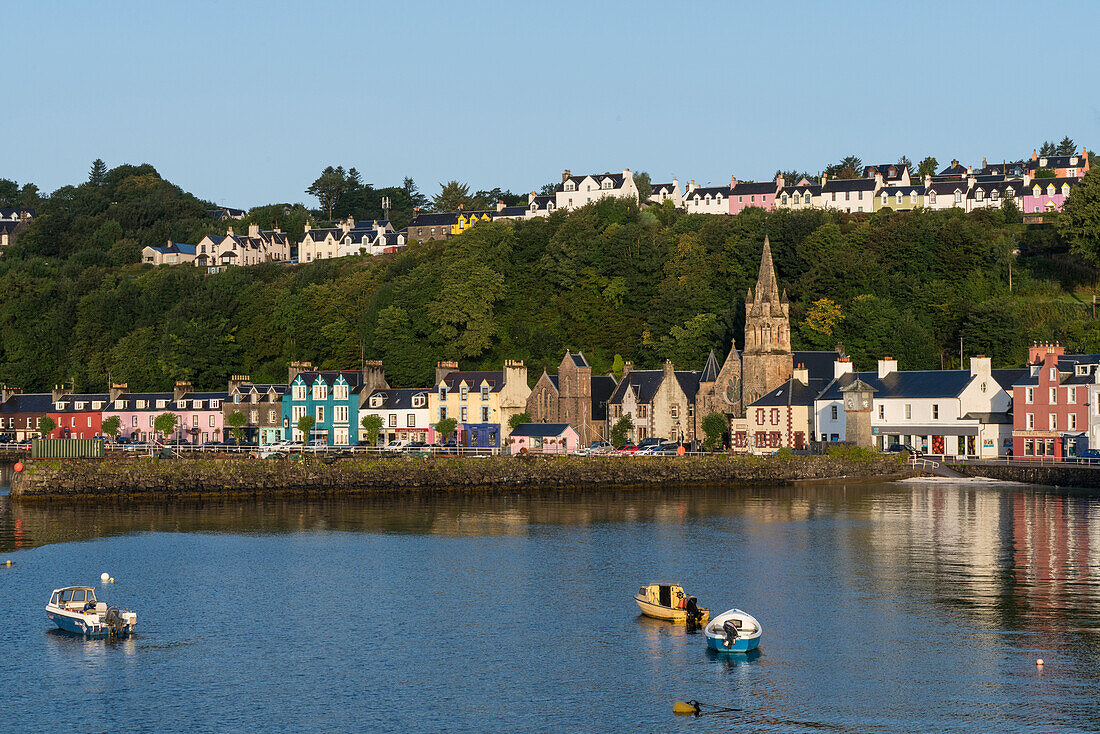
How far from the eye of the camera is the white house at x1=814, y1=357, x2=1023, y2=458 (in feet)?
266

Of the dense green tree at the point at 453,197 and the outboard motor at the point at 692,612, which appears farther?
the dense green tree at the point at 453,197

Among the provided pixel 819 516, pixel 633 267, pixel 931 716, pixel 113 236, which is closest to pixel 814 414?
pixel 819 516

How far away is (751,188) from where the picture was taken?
140m

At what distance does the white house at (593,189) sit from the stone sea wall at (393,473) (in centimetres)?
6554

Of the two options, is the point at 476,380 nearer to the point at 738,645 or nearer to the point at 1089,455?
the point at 1089,455

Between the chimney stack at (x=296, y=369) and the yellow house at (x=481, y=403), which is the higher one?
the chimney stack at (x=296, y=369)

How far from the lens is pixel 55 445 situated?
3145 inches

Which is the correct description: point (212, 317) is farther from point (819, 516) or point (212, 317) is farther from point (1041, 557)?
point (1041, 557)

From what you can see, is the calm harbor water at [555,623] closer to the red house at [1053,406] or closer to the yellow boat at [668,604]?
the yellow boat at [668,604]

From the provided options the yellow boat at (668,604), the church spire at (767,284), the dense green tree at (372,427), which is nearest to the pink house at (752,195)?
the church spire at (767,284)

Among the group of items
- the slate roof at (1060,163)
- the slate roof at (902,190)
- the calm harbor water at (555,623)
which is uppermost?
the slate roof at (1060,163)

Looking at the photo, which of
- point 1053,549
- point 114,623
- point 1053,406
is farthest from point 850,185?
point 114,623

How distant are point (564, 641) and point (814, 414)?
53741 millimetres

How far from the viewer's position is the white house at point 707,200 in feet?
464
